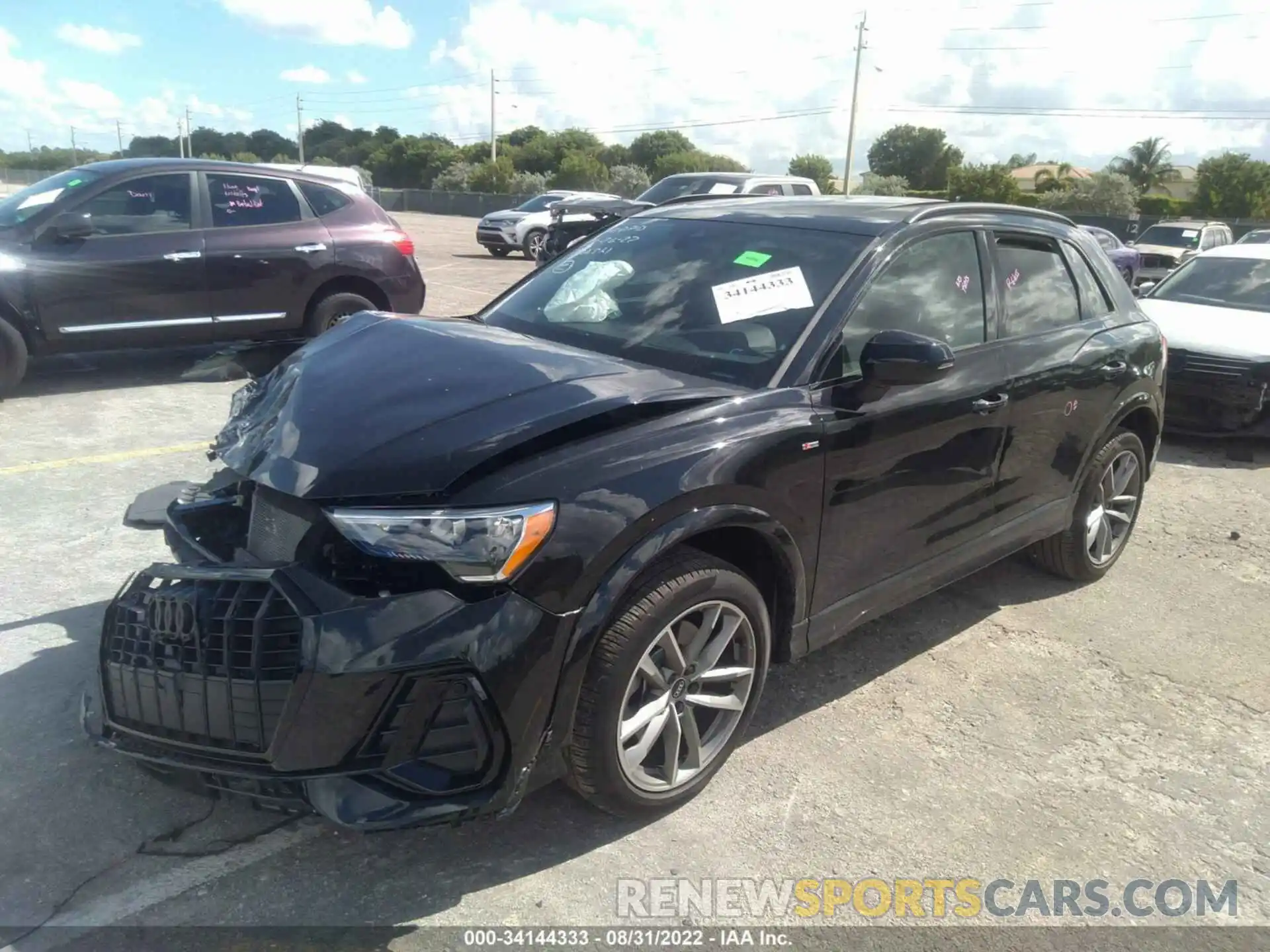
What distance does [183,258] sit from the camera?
315 inches

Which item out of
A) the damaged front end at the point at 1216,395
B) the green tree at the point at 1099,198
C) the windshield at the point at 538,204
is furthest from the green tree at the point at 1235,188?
the damaged front end at the point at 1216,395

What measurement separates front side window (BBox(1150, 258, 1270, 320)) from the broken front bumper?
8693 millimetres

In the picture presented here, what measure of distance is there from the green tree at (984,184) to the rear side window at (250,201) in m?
47.5

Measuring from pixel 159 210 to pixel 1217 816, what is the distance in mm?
8037

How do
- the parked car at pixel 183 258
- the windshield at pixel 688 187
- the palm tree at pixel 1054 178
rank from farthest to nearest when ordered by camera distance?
the palm tree at pixel 1054 178, the windshield at pixel 688 187, the parked car at pixel 183 258

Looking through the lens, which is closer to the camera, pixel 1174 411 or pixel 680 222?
pixel 680 222

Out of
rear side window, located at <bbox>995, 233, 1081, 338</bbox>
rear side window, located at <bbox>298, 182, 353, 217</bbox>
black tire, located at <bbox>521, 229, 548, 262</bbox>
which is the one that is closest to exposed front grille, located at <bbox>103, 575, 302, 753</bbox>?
rear side window, located at <bbox>995, 233, 1081, 338</bbox>

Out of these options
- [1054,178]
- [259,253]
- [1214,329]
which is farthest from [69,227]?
[1054,178]

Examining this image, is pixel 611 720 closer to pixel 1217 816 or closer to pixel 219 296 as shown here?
pixel 1217 816

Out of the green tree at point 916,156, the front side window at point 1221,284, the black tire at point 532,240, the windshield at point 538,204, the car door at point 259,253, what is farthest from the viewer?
the green tree at point 916,156

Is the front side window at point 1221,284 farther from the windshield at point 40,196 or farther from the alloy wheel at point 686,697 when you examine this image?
the windshield at point 40,196

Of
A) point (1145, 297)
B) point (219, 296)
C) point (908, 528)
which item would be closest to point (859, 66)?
point (1145, 297)

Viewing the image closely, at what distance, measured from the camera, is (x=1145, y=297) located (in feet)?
31.2

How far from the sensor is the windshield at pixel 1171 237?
69.9 feet
